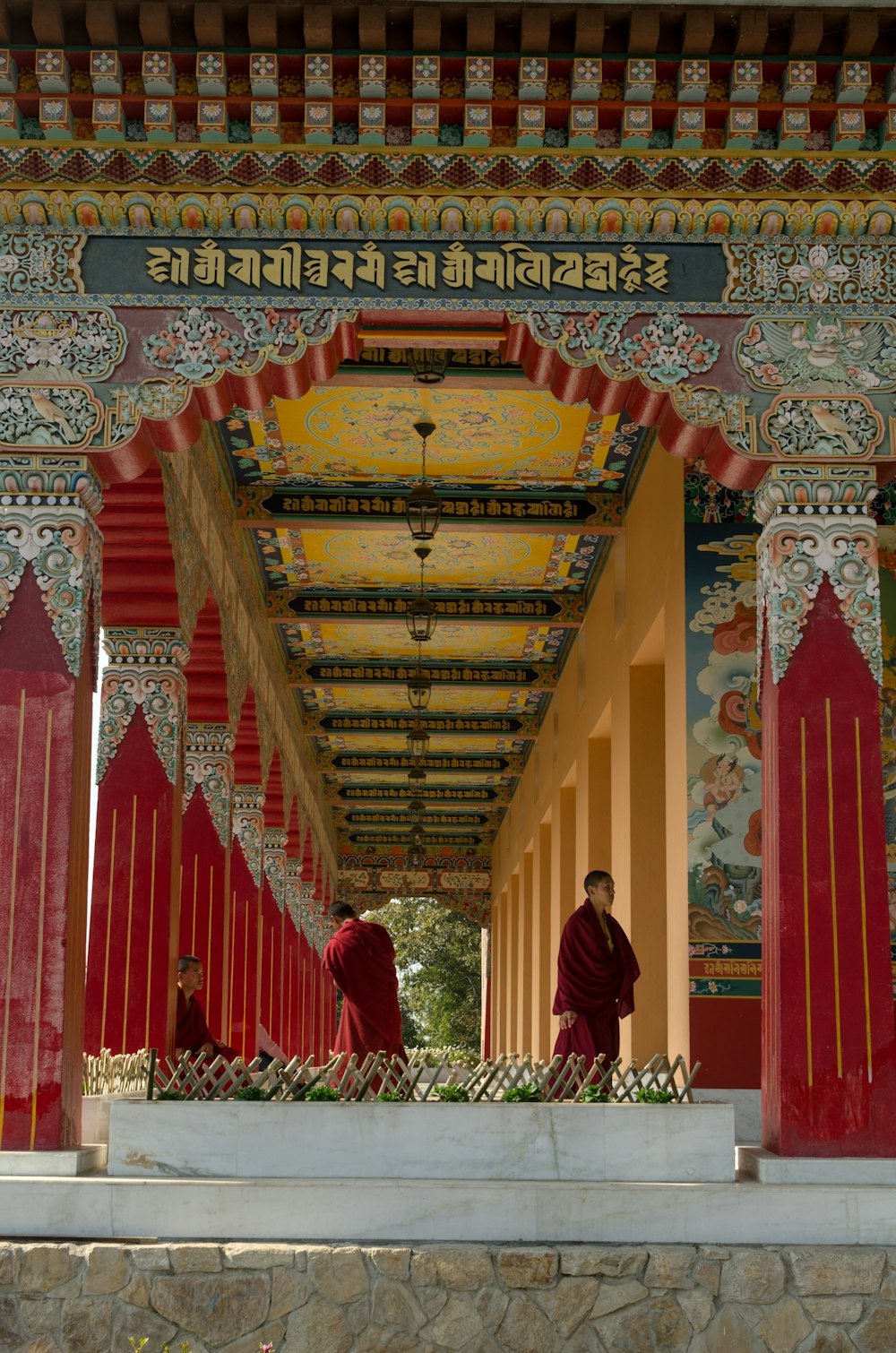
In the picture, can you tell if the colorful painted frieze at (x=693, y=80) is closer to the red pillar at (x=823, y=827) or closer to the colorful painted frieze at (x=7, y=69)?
the red pillar at (x=823, y=827)

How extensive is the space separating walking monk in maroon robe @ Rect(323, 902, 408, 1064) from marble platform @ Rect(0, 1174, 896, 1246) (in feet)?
9.37

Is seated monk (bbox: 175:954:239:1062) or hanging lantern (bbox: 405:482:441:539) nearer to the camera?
seated monk (bbox: 175:954:239:1062)

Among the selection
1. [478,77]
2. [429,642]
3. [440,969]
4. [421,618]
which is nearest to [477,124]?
[478,77]

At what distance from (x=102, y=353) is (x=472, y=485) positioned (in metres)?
5.87

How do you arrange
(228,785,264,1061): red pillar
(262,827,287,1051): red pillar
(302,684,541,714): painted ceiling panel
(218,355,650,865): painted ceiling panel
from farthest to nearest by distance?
(302,684,541,714): painted ceiling panel < (262,827,287,1051): red pillar < (228,785,264,1061): red pillar < (218,355,650,865): painted ceiling panel

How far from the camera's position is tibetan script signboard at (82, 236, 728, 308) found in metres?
7.21

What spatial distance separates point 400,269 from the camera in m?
7.27

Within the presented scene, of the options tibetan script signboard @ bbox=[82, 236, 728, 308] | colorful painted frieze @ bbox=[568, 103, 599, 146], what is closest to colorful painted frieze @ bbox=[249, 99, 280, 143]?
tibetan script signboard @ bbox=[82, 236, 728, 308]

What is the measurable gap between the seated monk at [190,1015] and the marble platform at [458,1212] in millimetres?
3837

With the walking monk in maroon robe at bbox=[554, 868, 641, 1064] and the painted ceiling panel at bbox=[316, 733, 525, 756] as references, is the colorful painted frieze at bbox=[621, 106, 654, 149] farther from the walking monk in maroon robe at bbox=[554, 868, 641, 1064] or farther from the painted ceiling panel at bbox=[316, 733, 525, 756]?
the painted ceiling panel at bbox=[316, 733, 525, 756]

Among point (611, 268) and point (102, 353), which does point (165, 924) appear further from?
point (611, 268)

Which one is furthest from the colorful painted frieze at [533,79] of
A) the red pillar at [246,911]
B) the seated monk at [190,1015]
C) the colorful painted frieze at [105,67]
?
the red pillar at [246,911]

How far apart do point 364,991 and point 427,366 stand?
3692 millimetres

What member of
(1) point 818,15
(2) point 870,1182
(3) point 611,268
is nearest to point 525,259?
(3) point 611,268
